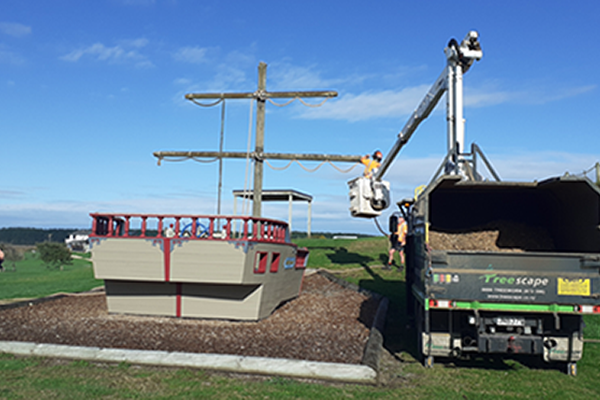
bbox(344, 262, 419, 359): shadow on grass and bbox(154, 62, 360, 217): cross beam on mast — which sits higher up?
bbox(154, 62, 360, 217): cross beam on mast

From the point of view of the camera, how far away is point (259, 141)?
1791 centimetres

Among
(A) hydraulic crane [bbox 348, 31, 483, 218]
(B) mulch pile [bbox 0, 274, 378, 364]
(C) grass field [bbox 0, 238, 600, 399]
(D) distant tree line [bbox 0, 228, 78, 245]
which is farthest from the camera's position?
(D) distant tree line [bbox 0, 228, 78, 245]

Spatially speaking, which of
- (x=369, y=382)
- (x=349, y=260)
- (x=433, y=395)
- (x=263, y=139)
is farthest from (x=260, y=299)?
(x=349, y=260)

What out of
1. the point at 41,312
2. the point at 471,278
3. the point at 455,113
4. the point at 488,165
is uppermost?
the point at 455,113

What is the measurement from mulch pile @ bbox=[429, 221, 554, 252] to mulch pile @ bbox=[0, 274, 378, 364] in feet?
8.11

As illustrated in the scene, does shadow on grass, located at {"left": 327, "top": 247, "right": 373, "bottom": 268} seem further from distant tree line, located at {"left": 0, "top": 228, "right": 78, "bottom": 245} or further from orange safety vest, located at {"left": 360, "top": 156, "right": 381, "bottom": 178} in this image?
distant tree line, located at {"left": 0, "top": 228, "right": 78, "bottom": 245}

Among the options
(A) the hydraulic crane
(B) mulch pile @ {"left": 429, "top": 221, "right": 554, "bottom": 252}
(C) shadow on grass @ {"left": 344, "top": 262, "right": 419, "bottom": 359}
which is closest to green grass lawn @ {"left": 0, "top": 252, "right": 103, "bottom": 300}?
(C) shadow on grass @ {"left": 344, "top": 262, "right": 419, "bottom": 359}

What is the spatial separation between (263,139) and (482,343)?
1221 cm

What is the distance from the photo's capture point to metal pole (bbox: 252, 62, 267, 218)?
17.7 meters

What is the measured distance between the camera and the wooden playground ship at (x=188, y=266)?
10.8 metres

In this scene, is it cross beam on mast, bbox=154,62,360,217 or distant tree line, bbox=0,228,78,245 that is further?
distant tree line, bbox=0,228,78,245

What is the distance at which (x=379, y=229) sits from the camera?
44.9 feet

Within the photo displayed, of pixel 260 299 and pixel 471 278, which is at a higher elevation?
pixel 471 278

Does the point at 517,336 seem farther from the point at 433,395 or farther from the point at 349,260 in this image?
the point at 349,260
